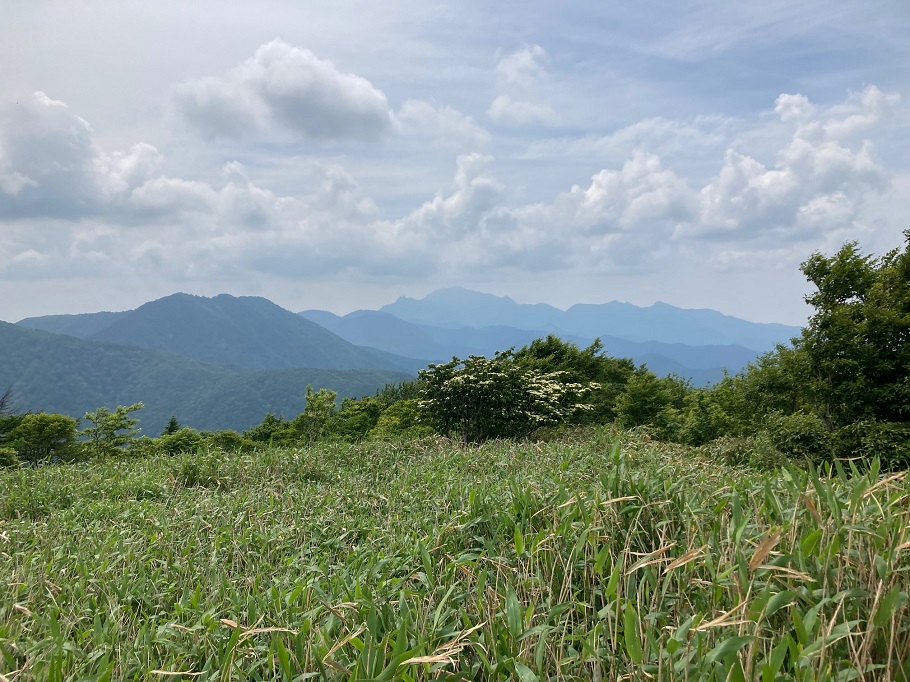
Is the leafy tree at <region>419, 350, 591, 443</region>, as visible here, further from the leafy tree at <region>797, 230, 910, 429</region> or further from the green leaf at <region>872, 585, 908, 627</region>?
the green leaf at <region>872, 585, 908, 627</region>

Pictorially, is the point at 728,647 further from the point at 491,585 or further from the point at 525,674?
the point at 491,585

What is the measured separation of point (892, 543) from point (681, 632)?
1118mm

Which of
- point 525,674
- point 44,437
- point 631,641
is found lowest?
point 44,437

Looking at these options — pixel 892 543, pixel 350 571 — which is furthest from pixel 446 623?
pixel 892 543

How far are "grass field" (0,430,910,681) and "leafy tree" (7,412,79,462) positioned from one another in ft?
101

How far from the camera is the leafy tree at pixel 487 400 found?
15781mm

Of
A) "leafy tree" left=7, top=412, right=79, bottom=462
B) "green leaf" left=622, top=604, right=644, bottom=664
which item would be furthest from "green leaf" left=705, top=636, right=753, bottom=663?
"leafy tree" left=7, top=412, right=79, bottom=462

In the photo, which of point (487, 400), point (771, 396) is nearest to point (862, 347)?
point (771, 396)

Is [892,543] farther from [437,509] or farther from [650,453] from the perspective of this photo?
[650,453]

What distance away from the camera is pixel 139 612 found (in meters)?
3.46

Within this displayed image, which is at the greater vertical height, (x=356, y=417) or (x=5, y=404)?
(x=356, y=417)

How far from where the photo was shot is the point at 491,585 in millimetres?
2910

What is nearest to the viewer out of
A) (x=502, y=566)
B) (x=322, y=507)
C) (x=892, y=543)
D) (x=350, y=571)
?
(x=892, y=543)

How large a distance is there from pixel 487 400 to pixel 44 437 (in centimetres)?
2822
